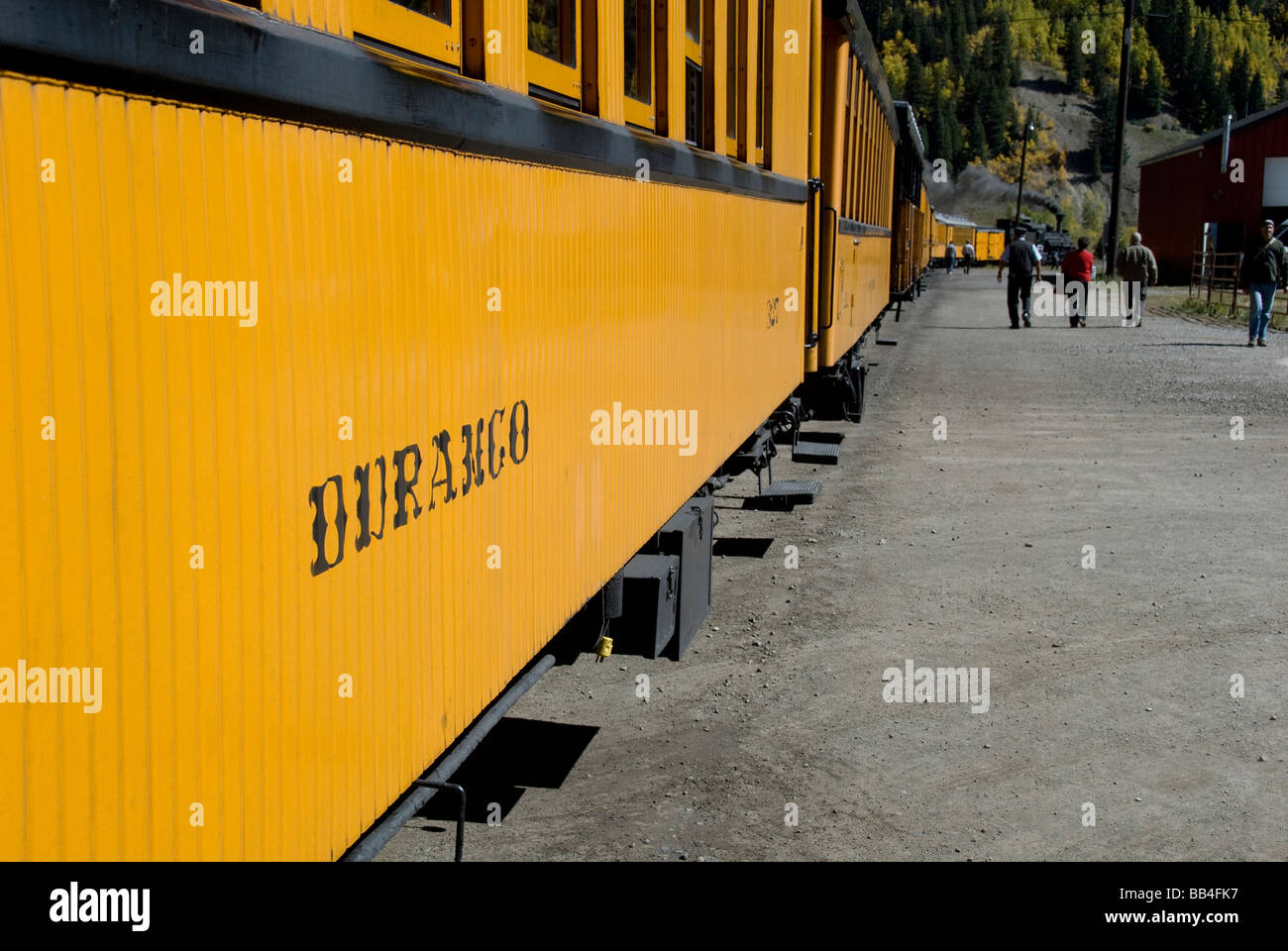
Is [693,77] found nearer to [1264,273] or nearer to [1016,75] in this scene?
[1264,273]

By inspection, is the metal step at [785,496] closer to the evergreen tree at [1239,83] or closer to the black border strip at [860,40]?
the black border strip at [860,40]

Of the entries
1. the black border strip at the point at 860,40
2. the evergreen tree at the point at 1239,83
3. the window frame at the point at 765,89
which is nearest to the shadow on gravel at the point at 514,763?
the window frame at the point at 765,89

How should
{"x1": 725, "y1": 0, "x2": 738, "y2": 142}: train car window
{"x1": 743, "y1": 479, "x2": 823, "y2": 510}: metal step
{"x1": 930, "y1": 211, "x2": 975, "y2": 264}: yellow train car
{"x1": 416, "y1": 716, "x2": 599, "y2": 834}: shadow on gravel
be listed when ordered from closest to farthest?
{"x1": 416, "y1": 716, "x2": 599, "y2": 834}: shadow on gravel → {"x1": 725, "y1": 0, "x2": 738, "y2": 142}: train car window → {"x1": 743, "y1": 479, "x2": 823, "y2": 510}: metal step → {"x1": 930, "y1": 211, "x2": 975, "y2": 264}: yellow train car

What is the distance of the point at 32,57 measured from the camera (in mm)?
1523

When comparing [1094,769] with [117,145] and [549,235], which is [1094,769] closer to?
[549,235]

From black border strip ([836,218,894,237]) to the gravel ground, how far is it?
1802 millimetres

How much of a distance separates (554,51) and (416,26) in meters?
0.90

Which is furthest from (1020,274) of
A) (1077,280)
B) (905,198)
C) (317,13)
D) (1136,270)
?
(317,13)

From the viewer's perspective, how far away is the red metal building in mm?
50562

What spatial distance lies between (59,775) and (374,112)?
1.16 metres

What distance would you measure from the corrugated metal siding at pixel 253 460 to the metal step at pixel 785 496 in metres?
4.72

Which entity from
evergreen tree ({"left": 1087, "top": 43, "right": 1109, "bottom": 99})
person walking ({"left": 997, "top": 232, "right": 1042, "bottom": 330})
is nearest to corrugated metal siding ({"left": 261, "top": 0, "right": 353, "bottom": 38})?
person walking ({"left": 997, "top": 232, "right": 1042, "bottom": 330})

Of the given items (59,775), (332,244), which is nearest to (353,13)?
(332,244)

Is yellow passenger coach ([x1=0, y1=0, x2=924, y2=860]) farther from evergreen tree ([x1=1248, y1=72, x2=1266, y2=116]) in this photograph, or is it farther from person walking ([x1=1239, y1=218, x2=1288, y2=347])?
evergreen tree ([x1=1248, y1=72, x2=1266, y2=116])
